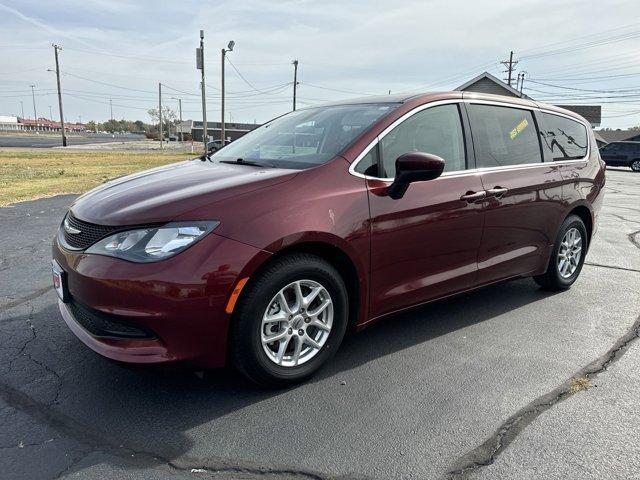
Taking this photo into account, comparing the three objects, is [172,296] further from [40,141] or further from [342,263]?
[40,141]

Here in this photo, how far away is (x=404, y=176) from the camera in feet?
10.5

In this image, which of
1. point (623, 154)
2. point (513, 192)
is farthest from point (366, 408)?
point (623, 154)

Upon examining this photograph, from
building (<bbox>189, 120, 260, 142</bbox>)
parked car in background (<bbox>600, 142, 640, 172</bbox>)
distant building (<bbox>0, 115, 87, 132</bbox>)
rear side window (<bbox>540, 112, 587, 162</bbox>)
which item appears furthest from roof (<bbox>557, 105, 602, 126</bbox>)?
distant building (<bbox>0, 115, 87, 132</bbox>)

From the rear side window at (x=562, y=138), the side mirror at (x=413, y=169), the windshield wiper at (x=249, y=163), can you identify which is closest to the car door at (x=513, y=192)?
the rear side window at (x=562, y=138)

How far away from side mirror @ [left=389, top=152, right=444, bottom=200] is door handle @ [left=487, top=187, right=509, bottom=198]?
2.73 feet

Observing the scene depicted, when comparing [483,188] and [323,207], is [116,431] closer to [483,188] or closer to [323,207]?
[323,207]

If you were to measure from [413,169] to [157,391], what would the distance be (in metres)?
2.01

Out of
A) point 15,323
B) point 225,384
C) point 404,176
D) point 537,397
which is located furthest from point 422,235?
point 15,323

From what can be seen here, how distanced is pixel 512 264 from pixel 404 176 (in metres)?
1.62

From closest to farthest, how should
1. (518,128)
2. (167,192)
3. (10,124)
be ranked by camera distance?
(167,192), (518,128), (10,124)

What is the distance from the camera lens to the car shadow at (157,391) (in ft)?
8.37

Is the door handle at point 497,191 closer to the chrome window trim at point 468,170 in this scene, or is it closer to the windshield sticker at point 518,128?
the chrome window trim at point 468,170

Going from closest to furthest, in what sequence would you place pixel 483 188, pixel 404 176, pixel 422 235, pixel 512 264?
pixel 404 176 < pixel 422 235 < pixel 483 188 < pixel 512 264

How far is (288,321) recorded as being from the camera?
295cm
